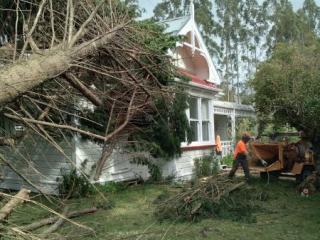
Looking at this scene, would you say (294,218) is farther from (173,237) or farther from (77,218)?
(77,218)

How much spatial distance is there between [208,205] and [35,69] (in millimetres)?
5973

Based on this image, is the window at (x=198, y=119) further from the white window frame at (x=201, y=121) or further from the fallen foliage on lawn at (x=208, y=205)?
the fallen foliage on lawn at (x=208, y=205)

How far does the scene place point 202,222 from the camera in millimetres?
8484

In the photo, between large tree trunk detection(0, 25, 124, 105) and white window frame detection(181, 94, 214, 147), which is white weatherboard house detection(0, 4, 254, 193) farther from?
large tree trunk detection(0, 25, 124, 105)

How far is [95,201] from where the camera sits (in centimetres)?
1048

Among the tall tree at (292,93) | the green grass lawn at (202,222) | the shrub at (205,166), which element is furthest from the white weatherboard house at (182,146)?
the tall tree at (292,93)

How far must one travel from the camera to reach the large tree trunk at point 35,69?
3598mm

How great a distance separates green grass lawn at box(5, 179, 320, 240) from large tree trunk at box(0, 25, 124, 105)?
8.53 feet

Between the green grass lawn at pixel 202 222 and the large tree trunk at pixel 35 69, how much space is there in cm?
260

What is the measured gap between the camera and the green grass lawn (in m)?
7.41

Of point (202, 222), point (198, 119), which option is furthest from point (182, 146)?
point (202, 222)

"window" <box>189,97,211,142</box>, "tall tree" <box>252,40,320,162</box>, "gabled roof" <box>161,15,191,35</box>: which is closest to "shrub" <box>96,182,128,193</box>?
"tall tree" <box>252,40,320,162</box>

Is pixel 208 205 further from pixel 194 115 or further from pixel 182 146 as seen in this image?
pixel 194 115

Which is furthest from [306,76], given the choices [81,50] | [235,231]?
[81,50]
